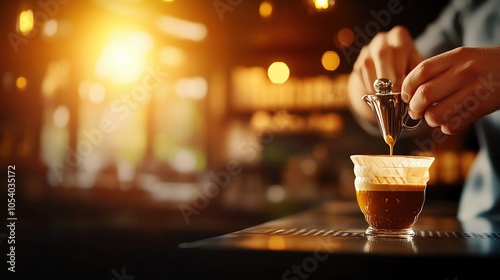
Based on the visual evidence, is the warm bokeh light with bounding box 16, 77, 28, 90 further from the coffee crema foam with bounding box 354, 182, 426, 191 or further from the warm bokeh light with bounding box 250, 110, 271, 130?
the coffee crema foam with bounding box 354, 182, 426, 191

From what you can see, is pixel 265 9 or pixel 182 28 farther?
pixel 182 28

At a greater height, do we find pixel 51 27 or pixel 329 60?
pixel 51 27

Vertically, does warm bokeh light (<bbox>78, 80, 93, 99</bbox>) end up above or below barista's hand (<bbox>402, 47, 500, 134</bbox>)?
above

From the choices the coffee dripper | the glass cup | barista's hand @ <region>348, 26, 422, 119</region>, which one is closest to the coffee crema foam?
the glass cup

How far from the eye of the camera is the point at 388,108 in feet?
4.08

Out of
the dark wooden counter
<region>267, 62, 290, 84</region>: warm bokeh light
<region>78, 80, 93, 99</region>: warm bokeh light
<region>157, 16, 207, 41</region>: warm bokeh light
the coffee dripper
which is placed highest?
<region>157, 16, 207, 41</region>: warm bokeh light

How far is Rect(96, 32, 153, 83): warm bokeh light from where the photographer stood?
5.80 m

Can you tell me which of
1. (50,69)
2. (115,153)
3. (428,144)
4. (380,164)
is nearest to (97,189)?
(115,153)

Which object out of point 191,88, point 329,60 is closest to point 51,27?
point 191,88

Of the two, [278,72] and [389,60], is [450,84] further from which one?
[278,72]

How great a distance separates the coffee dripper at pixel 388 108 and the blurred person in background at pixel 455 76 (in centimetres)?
2

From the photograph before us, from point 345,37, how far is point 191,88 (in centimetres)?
169

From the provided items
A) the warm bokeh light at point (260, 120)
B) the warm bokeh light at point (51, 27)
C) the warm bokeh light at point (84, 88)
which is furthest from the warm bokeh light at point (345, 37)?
the warm bokeh light at point (51, 27)

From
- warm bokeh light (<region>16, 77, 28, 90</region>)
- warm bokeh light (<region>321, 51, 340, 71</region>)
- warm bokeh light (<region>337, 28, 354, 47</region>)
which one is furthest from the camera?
warm bokeh light (<region>321, 51, 340, 71</region>)
